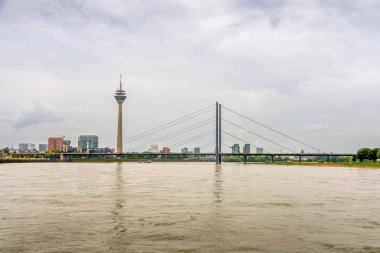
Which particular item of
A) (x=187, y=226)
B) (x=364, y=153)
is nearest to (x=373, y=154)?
(x=364, y=153)

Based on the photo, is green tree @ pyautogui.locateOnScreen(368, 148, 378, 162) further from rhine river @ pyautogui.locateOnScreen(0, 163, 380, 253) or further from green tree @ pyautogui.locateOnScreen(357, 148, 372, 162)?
rhine river @ pyautogui.locateOnScreen(0, 163, 380, 253)

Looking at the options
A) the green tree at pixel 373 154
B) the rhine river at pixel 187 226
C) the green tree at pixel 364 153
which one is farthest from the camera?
the green tree at pixel 364 153

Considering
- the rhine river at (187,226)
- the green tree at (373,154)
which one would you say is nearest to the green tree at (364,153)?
the green tree at (373,154)

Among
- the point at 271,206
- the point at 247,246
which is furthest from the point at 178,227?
the point at 271,206

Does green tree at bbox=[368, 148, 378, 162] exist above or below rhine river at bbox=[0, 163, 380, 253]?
above

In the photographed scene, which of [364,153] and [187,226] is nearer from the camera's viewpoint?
[187,226]

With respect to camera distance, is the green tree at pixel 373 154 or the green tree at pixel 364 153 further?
the green tree at pixel 364 153

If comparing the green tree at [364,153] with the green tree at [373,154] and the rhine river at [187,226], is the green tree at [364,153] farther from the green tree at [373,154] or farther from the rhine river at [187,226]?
the rhine river at [187,226]

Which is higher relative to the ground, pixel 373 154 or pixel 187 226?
pixel 373 154

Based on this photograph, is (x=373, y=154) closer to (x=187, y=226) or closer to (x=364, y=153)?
(x=364, y=153)

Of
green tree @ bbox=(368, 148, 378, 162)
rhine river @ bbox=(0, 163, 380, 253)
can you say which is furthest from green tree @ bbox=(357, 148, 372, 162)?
rhine river @ bbox=(0, 163, 380, 253)

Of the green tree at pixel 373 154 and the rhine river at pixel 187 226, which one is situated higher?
the green tree at pixel 373 154

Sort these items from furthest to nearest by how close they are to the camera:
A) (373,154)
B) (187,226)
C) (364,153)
Result: 1. (364,153)
2. (373,154)
3. (187,226)

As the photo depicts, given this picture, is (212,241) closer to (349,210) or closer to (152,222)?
(152,222)
